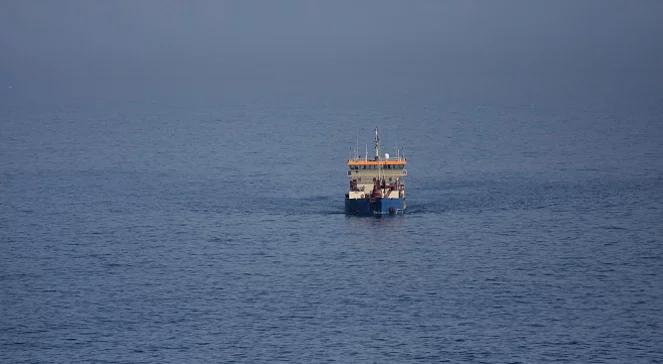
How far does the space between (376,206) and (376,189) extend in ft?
18.4

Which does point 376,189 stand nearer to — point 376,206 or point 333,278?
point 376,206

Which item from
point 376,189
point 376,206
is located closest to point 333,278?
point 376,206

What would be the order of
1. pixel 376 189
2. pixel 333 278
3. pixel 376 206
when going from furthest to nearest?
pixel 376 189, pixel 376 206, pixel 333 278

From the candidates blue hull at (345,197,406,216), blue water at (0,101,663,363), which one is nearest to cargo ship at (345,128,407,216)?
blue hull at (345,197,406,216)

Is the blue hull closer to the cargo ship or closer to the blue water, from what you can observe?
the cargo ship

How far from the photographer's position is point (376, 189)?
7126 inches

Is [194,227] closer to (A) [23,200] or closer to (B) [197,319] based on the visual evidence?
(A) [23,200]

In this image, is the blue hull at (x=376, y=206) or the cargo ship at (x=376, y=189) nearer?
the blue hull at (x=376, y=206)

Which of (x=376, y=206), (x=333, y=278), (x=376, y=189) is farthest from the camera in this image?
(x=376, y=189)

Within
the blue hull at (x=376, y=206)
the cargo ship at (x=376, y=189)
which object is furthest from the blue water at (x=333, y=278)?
the cargo ship at (x=376, y=189)

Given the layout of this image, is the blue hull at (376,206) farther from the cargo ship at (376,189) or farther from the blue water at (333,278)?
the blue water at (333,278)

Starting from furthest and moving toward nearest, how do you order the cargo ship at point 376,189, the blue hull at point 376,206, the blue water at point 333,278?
the cargo ship at point 376,189 < the blue hull at point 376,206 < the blue water at point 333,278

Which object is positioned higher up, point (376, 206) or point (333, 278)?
point (376, 206)

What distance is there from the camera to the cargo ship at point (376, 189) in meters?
176
